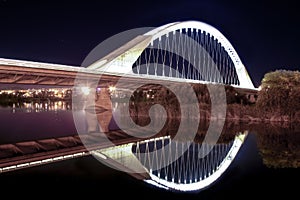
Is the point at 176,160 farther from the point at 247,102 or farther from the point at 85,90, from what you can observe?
the point at 85,90

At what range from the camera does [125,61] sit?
39.5 m

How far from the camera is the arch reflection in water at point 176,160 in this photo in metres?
A: 11.1

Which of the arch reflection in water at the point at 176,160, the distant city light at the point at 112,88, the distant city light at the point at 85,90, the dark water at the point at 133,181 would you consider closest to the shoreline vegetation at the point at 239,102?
the distant city light at the point at 112,88

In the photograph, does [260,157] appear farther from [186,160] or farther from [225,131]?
[225,131]

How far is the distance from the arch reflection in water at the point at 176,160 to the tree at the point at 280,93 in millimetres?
9424

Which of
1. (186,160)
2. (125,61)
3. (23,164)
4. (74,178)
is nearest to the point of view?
(74,178)

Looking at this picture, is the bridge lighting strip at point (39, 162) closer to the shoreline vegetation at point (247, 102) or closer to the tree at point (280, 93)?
the shoreline vegetation at point (247, 102)

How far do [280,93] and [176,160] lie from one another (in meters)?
16.4

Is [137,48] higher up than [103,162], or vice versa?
[137,48]

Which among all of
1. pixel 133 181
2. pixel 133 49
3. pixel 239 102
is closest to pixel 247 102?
pixel 239 102

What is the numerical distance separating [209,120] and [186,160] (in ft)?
48.3

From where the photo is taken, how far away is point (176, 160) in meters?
14.1

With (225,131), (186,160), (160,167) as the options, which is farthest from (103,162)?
(225,131)

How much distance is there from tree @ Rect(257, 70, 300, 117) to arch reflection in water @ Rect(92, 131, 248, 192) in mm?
9424
